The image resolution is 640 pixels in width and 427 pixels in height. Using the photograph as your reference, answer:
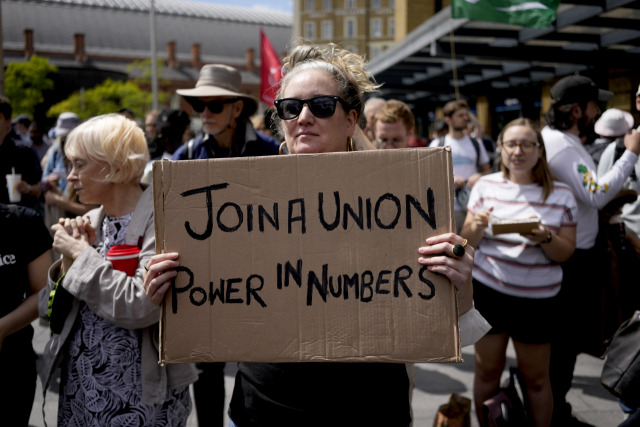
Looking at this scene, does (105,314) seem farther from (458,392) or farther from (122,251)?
(458,392)

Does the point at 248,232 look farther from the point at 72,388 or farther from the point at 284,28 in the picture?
the point at 284,28

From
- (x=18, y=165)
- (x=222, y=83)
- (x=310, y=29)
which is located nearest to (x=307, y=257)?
(x=222, y=83)

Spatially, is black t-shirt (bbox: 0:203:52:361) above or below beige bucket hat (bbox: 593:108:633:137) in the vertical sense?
below

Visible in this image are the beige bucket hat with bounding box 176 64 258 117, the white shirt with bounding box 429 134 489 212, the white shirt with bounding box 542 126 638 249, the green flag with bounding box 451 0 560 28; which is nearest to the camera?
the white shirt with bounding box 542 126 638 249

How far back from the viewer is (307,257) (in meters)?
1.55

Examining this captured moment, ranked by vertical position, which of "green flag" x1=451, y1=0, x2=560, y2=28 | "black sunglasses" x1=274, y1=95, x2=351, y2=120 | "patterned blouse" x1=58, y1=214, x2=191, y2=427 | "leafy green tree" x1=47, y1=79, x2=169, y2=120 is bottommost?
"patterned blouse" x1=58, y1=214, x2=191, y2=427

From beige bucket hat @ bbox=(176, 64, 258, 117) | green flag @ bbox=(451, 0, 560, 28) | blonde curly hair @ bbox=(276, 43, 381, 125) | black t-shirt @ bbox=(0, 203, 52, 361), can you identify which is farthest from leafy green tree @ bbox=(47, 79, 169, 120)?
blonde curly hair @ bbox=(276, 43, 381, 125)

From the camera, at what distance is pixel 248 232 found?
1.58 metres

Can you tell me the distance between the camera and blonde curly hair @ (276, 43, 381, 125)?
6.02 feet

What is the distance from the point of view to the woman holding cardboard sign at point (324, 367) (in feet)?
5.13

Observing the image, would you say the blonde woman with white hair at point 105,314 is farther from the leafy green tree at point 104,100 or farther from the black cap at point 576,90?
the leafy green tree at point 104,100

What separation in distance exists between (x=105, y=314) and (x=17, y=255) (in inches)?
20.2

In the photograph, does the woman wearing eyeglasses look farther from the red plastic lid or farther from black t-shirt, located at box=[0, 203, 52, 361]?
black t-shirt, located at box=[0, 203, 52, 361]

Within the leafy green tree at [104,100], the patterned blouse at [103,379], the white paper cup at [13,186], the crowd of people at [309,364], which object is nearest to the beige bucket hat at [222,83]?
the crowd of people at [309,364]
